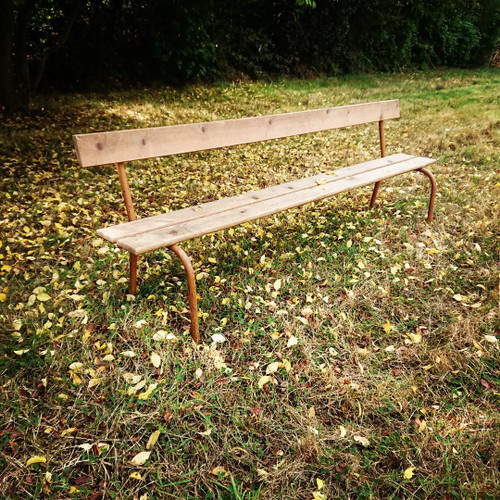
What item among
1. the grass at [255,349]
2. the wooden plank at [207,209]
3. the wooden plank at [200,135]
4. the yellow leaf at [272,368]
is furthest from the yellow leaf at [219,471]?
the wooden plank at [200,135]

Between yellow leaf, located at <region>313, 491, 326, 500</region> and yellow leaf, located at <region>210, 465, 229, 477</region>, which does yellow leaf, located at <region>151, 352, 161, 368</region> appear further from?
yellow leaf, located at <region>313, 491, 326, 500</region>

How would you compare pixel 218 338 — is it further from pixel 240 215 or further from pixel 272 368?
pixel 240 215

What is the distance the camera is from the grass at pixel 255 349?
1580 millimetres

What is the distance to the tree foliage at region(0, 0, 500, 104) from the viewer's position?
7020 mm

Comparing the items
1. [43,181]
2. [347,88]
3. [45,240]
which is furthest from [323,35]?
[45,240]

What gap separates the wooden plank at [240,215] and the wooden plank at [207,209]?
0.05 meters

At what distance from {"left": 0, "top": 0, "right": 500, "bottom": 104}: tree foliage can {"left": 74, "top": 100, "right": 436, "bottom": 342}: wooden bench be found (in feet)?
11.4

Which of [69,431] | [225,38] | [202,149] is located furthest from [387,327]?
[225,38]

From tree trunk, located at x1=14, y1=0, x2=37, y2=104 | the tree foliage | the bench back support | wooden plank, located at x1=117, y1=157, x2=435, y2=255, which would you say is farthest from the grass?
the tree foliage

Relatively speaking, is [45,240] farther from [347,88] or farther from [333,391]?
[347,88]

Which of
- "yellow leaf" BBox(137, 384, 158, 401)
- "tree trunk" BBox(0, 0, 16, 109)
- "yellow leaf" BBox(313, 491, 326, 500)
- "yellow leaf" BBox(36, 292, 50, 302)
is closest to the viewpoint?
"yellow leaf" BBox(313, 491, 326, 500)

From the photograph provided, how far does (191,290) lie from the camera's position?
2.01 m

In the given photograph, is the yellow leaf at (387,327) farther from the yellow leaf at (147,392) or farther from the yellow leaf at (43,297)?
the yellow leaf at (43,297)

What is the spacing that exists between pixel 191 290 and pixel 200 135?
1.07 meters
